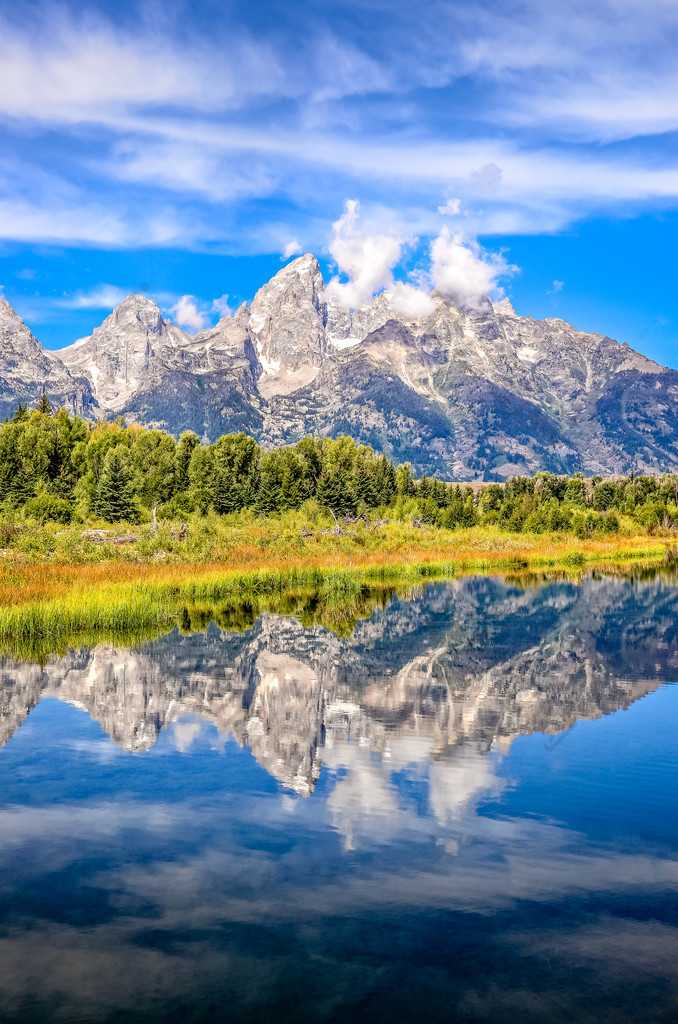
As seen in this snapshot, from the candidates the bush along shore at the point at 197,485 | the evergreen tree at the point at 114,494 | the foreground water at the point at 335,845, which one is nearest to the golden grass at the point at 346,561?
the bush along shore at the point at 197,485

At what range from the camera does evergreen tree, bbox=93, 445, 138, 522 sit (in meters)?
85.5

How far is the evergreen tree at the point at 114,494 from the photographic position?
281 ft

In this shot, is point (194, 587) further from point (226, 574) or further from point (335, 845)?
point (335, 845)

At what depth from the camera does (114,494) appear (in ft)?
282

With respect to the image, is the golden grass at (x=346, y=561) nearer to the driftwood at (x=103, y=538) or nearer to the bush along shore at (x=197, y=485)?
the driftwood at (x=103, y=538)

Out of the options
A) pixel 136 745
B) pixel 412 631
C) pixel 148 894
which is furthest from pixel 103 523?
pixel 148 894

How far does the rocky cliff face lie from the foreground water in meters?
0.14

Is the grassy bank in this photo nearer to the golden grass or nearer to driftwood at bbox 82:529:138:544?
the golden grass

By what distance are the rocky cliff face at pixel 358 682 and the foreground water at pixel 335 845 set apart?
0.14 m

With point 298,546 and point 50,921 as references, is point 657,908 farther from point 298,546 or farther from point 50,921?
Result: point 298,546

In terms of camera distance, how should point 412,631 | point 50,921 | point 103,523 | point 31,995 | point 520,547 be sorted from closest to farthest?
point 31,995
point 50,921
point 412,631
point 103,523
point 520,547

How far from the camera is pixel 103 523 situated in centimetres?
7250

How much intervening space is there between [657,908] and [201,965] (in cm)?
597

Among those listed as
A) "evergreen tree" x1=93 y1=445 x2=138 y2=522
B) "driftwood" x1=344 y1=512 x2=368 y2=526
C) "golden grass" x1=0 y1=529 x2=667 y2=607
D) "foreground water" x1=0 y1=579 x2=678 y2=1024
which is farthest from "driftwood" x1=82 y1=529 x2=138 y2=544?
"driftwood" x1=344 y1=512 x2=368 y2=526
